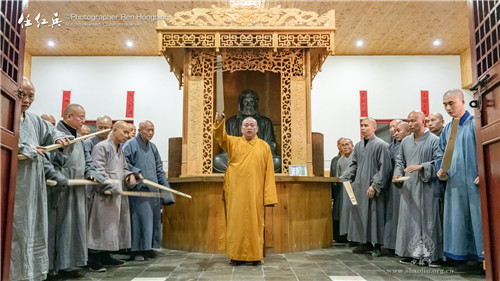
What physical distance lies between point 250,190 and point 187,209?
1.33 m

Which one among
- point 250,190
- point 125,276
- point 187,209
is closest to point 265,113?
point 187,209

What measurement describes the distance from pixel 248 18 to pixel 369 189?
9.05 feet

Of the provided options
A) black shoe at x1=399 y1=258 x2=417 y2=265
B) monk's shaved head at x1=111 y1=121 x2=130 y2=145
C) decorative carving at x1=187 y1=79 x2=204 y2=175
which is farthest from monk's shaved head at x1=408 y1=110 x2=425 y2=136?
monk's shaved head at x1=111 y1=121 x2=130 y2=145

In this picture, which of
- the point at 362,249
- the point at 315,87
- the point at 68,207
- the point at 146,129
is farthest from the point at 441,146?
the point at 315,87

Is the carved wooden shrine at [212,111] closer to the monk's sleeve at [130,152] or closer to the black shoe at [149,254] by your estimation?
Result: the black shoe at [149,254]

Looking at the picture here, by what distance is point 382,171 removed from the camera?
471 centimetres

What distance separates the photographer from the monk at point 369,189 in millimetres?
4715

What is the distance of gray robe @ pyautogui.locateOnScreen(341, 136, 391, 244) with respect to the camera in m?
4.72

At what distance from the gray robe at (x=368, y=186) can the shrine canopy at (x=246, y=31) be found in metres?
1.46

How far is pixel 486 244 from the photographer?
251 cm

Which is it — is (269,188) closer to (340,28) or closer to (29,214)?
(29,214)

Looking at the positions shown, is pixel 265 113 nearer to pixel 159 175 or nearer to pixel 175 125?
pixel 159 175

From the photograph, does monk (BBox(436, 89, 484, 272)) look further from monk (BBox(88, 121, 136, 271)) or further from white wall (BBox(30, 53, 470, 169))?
white wall (BBox(30, 53, 470, 169))

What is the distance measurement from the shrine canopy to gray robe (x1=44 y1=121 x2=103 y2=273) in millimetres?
2289
